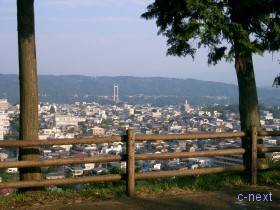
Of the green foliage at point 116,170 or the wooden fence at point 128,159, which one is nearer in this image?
the wooden fence at point 128,159

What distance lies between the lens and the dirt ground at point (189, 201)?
745 cm

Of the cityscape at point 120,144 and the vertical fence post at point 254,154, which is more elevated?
the vertical fence post at point 254,154

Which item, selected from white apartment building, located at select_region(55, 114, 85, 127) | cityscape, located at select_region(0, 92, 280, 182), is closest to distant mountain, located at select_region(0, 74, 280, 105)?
cityscape, located at select_region(0, 92, 280, 182)

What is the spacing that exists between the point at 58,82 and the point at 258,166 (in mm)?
79955

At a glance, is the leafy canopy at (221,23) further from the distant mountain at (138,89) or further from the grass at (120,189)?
the distant mountain at (138,89)

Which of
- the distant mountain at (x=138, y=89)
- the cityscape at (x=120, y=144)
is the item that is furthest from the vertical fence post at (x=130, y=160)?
the distant mountain at (x=138, y=89)

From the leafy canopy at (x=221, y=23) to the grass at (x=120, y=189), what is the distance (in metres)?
2.45

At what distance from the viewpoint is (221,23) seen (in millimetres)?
9430

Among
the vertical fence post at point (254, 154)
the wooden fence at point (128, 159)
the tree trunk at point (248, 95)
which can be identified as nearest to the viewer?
the wooden fence at point (128, 159)

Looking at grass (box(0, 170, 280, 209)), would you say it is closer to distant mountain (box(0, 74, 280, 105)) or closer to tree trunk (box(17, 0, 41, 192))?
tree trunk (box(17, 0, 41, 192))

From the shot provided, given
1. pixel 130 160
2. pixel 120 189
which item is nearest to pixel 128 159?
pixel 130 160

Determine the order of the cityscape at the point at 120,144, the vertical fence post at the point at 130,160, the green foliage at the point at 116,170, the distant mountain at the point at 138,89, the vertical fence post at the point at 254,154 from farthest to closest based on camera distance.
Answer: the distant mountain at the point at 138,89, the cityscape at the point at 120,144, the green foliage at the point at 116,170, the vertical fence post at the point at 254,154, the vertical fence post at the point at 130,160

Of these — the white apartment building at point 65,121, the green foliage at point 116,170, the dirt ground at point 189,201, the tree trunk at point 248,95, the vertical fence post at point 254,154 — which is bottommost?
the white apartment building at point 65,121

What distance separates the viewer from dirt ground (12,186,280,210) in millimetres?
7449
